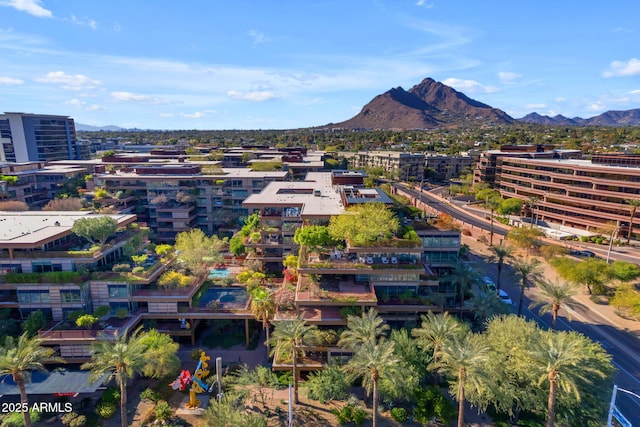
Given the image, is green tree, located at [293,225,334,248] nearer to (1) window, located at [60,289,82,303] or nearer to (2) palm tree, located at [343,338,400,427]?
(2) palm tree, located at [343,338,400,427]

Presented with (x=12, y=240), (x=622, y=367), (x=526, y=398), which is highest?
(x=12, y=240)

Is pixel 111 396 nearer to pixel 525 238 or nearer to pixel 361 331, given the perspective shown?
pixel 361 331

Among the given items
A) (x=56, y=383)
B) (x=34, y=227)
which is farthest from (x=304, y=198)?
(x=56, y=383)

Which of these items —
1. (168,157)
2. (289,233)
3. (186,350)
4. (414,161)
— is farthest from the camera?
(414,161)

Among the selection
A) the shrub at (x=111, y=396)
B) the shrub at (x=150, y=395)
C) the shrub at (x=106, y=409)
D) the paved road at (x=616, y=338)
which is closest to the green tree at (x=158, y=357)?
the shrub at (x=150, y=395)

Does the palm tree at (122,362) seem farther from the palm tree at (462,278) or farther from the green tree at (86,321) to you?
the palm tree at (462,278)

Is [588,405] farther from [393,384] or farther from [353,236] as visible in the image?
[353,236]

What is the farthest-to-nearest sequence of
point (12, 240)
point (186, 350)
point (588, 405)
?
point (186, 350) < point (12, 240) < point (588, 405)

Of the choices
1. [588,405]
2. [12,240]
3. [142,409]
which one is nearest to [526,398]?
[588,405]
